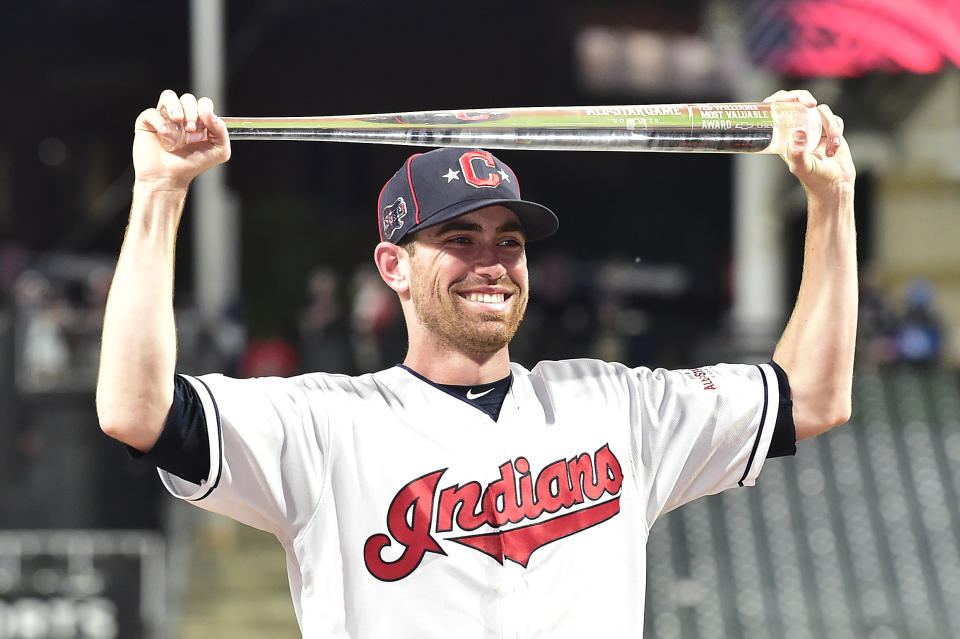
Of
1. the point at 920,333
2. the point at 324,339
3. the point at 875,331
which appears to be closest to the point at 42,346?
the point at 324,339

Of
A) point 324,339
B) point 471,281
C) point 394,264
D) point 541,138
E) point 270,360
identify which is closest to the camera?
point 541,138

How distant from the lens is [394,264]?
2475mm

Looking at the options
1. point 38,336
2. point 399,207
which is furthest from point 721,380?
point 38,336

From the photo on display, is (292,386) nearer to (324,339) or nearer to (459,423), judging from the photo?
(459,423)

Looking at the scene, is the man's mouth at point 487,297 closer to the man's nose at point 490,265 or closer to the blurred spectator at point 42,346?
the man's nose at point 490,265

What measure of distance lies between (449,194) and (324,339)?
8.85 m

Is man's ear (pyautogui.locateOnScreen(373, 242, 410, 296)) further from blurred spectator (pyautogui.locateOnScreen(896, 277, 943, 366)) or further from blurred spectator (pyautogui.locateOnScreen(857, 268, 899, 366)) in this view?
blurred spectator (pyautogui.locateOnScreen(896, 277, 943, 366))

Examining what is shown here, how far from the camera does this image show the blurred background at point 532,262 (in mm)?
10781

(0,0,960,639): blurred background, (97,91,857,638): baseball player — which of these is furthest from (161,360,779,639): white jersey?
(0,0,960,639): blurred background

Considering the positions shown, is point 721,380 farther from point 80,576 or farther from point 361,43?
point 361,43

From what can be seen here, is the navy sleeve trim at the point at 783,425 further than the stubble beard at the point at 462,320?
Yes

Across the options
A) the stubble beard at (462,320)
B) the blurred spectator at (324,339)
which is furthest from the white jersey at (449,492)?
the blurred spectator at (324,339)

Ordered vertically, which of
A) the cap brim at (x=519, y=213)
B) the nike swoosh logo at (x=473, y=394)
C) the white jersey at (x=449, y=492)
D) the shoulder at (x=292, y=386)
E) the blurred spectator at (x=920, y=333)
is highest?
the blurred spectator at (x=920, y=333)

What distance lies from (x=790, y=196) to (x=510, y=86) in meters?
4.98
